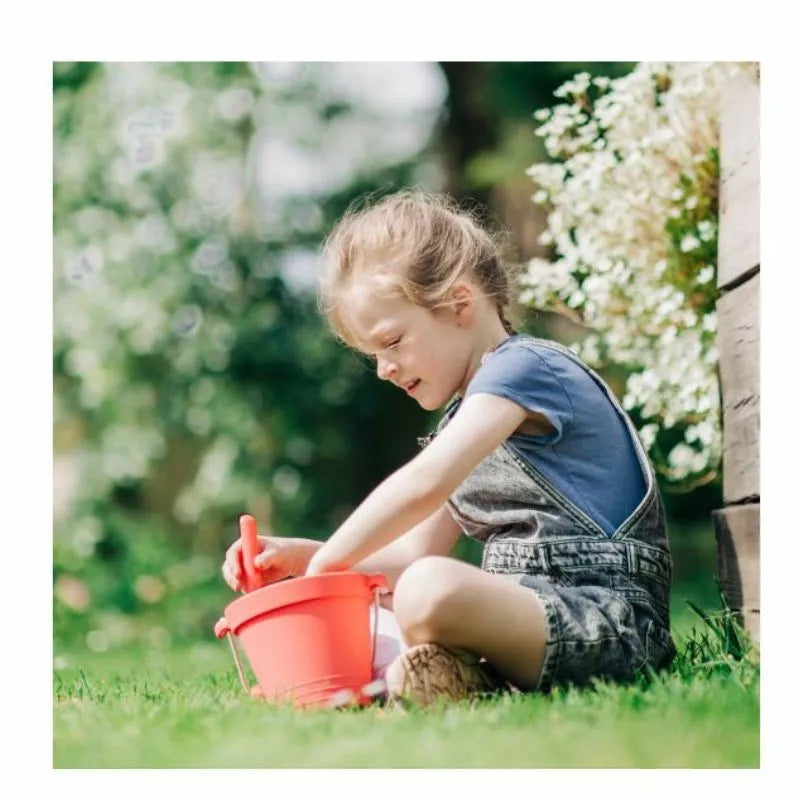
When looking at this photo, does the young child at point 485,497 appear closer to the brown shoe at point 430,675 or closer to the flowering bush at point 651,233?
the brown shoe at point 430,675

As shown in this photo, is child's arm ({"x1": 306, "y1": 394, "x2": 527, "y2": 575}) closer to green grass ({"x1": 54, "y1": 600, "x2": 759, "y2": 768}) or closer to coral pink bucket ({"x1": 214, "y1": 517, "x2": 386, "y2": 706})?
coral pink bucket ({"x1": 214, "y1": 517, "x2": 386, "y2": 706})

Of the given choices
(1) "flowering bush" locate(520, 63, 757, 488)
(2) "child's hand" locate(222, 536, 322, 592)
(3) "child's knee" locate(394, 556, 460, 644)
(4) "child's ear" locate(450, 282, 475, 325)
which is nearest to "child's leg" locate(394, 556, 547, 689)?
(3) "child's knee" locate(394, 556, 460, 644)

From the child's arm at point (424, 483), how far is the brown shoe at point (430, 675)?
175 millimetres

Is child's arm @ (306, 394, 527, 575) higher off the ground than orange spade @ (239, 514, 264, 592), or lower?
higher

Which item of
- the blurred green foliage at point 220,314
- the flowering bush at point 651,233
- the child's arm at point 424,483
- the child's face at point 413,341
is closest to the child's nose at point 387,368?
the child's face at point 413,341

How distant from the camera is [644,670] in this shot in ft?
6.15

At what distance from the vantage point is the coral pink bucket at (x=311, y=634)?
1.76m

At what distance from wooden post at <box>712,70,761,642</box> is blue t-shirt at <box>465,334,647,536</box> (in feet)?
0.95

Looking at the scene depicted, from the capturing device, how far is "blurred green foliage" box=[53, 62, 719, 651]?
425 cm

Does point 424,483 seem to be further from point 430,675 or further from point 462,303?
point 462,303

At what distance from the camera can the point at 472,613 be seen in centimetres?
169
